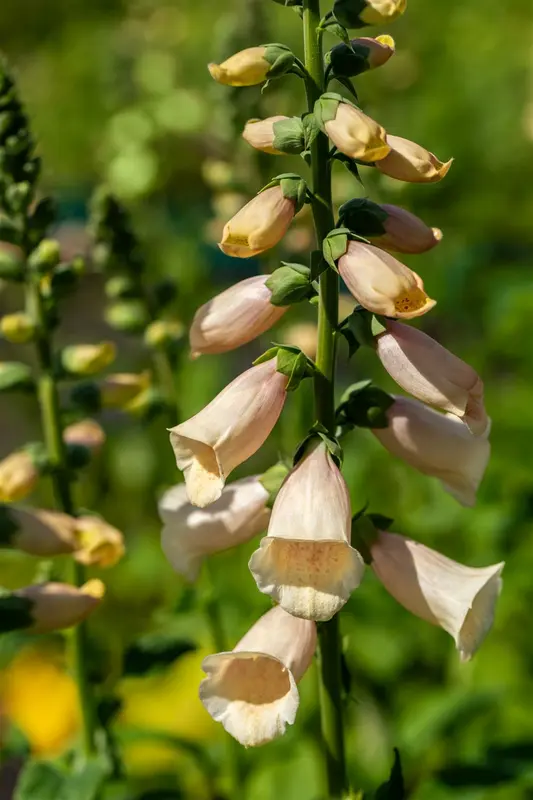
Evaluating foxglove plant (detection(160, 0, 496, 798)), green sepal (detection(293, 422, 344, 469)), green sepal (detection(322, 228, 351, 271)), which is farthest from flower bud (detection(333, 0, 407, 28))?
green sepal (detection(293, 422, 344, 469))

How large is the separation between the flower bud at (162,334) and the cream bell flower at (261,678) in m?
0.77

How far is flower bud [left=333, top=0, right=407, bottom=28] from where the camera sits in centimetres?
98

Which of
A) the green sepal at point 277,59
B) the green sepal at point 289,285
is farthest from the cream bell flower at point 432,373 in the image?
the green sepal at point 277,59

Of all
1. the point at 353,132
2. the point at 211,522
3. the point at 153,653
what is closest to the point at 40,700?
the point at 153,653

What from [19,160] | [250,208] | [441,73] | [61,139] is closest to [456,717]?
[250,208]

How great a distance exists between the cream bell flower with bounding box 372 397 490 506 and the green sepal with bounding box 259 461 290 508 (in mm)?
128

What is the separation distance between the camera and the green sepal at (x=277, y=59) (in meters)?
1.01

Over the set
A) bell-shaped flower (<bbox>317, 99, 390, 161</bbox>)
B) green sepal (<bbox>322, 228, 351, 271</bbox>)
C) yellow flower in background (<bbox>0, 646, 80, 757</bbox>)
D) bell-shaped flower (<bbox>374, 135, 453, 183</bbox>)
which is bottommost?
yellow flower in background (<bbox>0, 646, 80, 757</bbox>)

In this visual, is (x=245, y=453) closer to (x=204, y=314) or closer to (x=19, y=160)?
(x=204, y=314)

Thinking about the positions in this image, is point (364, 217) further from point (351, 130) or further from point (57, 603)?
point (57, 603)

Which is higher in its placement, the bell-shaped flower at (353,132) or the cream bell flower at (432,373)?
the bell-shaped flower at (353,132)

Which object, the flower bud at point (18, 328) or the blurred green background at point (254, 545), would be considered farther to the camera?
the blurred green background at point (254, 545)

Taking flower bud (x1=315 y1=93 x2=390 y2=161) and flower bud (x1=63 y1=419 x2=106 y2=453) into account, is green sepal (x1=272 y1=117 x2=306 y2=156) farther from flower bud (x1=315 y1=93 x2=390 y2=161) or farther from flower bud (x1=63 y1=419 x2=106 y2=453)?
flower bud (x1=63 y1=419 x2=106 y2=453)

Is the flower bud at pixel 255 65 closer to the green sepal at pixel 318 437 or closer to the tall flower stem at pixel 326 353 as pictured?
the tall flower stem at pixel 326 353
